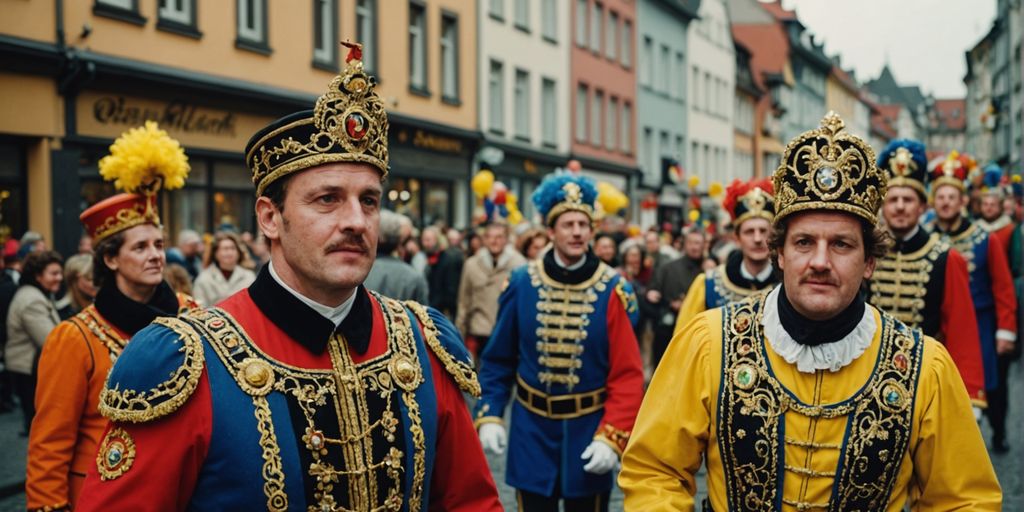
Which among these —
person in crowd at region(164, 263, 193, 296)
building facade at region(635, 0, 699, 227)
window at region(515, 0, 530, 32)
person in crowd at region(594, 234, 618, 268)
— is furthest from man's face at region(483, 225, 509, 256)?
building facade at region(635, 0, 699, 227)

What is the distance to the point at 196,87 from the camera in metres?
19.1

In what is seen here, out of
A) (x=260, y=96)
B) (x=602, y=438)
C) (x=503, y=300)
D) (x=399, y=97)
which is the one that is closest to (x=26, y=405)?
(x=503, y=300)

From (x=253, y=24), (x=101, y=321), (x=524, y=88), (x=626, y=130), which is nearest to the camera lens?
(x=101, y=321)

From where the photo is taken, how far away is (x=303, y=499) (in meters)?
3.08

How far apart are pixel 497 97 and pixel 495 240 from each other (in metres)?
18.0

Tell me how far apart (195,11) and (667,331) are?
10.5 m

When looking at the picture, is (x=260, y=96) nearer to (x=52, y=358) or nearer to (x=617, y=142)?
(x=52, y=358)

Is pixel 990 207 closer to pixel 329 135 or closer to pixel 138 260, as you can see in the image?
pixel 138 260

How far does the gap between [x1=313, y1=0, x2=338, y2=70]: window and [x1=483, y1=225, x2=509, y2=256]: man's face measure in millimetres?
9987

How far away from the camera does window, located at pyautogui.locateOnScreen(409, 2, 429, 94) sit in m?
27.1

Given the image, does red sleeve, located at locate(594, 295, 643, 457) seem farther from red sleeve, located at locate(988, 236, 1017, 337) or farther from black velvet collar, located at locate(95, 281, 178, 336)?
red sleeve, located at locate(988, 236, 1017, 337)

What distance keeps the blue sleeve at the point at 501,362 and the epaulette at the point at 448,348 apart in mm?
3439

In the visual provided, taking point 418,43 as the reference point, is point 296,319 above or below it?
below

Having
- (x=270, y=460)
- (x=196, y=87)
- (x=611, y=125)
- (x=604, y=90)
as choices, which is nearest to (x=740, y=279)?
(x=270, y=460)
